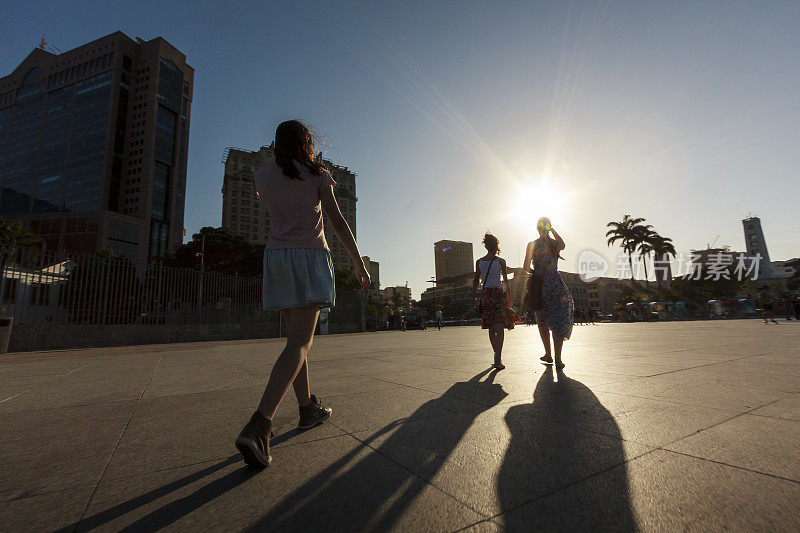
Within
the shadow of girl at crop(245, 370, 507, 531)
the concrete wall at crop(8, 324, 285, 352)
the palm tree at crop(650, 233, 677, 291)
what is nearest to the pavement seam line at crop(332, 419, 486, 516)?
the shadow of girl at crop(245, 370, 507, 531)

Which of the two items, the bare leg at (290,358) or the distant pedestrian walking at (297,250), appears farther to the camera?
the distant pedestrian walking at (297,250)

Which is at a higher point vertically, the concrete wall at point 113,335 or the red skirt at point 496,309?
the red skirt at point 496,309

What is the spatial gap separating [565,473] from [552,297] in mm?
3374

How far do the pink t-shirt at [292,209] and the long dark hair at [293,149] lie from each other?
0.04 meters

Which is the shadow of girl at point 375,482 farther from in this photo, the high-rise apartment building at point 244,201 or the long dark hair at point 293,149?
the high-rise apartment building at point 244,201

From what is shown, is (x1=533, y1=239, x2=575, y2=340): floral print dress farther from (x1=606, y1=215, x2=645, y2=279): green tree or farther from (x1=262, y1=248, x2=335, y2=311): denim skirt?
→ (x1=606, y1=215, x2=645, y2=279): green tree

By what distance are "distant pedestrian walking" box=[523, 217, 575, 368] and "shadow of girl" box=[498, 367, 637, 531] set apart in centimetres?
205

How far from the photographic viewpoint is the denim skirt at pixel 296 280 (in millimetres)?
1959

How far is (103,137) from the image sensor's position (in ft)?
286

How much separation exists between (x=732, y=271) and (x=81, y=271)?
6674 cm

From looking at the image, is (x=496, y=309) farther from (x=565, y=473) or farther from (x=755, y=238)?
(x=755, y=238)

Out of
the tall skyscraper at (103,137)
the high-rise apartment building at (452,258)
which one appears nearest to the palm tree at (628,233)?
the tall skyscraper at (103,137)

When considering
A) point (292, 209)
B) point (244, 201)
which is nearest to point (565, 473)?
point (292, 209)

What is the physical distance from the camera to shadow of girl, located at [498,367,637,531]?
1.11 m
